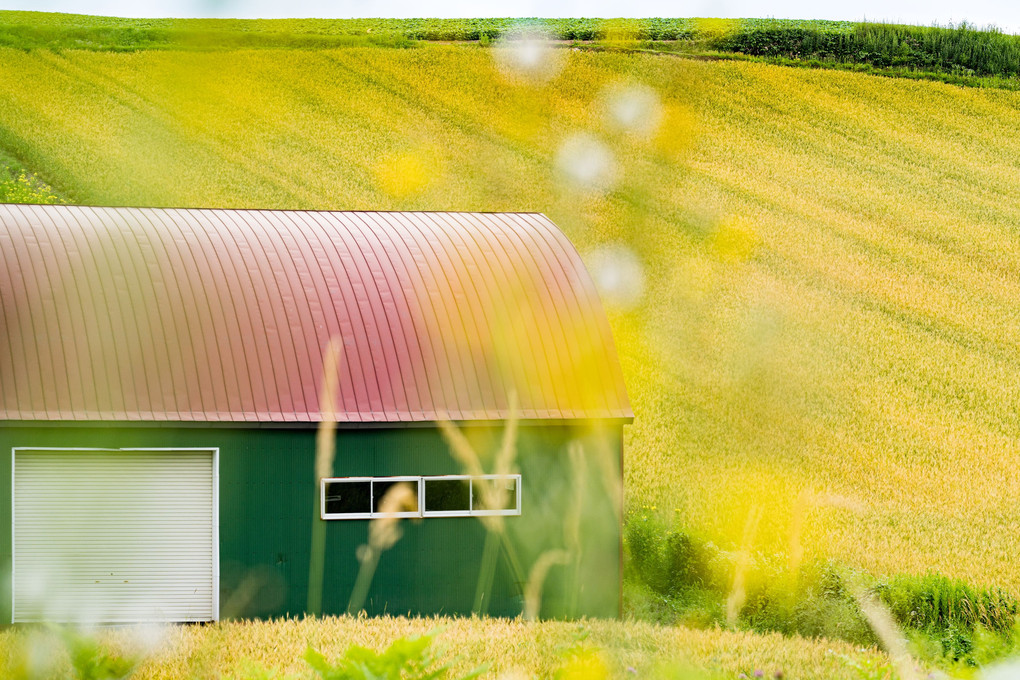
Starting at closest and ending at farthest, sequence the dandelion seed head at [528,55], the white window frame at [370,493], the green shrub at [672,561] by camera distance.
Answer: the white window frame at [370,493] → the green shrub at [672,561] → the dandelion seed head at [528,55]

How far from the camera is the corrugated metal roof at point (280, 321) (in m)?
13.6

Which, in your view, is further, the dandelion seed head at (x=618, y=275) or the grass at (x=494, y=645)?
the dandelion seed head at (x=618, y=275)

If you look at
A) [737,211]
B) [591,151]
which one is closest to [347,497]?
[591,151]

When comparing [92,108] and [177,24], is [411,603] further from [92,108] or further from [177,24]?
[92,108]

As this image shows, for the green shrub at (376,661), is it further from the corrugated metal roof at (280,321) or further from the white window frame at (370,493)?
the corrugated metal roof at (280,321)

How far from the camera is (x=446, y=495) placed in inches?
561

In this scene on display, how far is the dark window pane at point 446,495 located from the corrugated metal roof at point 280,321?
2.81 ft

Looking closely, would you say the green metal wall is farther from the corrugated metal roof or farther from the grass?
the grass

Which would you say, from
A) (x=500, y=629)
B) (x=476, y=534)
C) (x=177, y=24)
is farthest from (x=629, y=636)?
(x=177, y=24)

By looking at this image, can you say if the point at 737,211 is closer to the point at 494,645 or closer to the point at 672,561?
the point at 672,561

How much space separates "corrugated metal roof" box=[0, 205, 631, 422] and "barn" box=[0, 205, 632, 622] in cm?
3

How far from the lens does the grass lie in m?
8.48

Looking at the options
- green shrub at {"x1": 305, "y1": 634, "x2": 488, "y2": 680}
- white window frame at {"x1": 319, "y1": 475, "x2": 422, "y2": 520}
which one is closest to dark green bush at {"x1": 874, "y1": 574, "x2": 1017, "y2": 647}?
white window frame at {"x1": 319, "y1": 475, "x2": 422, "y2": 520}

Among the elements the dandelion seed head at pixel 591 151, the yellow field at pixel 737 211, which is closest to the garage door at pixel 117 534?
the yellow field at pixel 737 211
